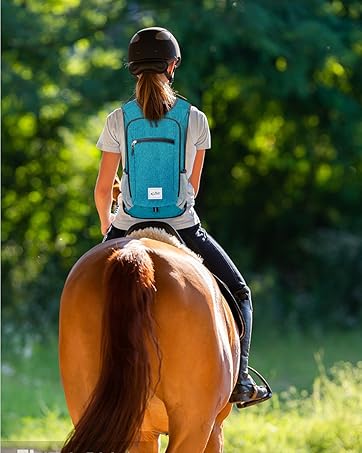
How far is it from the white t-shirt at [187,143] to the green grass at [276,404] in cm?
255

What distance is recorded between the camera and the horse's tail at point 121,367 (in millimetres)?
3111

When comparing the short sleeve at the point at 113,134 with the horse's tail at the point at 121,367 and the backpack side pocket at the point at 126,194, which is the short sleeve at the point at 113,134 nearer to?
the backpack side pocket at the point at 126,194

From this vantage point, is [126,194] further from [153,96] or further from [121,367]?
[121,367]

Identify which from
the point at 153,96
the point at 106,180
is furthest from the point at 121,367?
the point at 153,96

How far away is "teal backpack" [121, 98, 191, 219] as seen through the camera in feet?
11.9

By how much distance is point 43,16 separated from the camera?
1173cm

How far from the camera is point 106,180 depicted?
150 inches

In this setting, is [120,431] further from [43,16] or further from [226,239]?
[226,239]

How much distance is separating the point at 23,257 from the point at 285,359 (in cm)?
376

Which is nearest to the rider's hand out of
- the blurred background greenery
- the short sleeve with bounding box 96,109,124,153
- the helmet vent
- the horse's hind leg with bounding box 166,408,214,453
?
the short sleeve with bounding box 96,109,124,153

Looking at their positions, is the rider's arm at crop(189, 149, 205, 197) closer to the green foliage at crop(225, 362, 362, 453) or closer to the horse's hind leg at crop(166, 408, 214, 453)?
the horse's hind leg at crop(166, 408, 214, 453)

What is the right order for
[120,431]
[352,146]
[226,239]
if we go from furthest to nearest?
[226,239] → [352,146] → [120,431]

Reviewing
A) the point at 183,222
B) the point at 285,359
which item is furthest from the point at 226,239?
the point at 183,222

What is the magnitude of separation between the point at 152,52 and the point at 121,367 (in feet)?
3.92
